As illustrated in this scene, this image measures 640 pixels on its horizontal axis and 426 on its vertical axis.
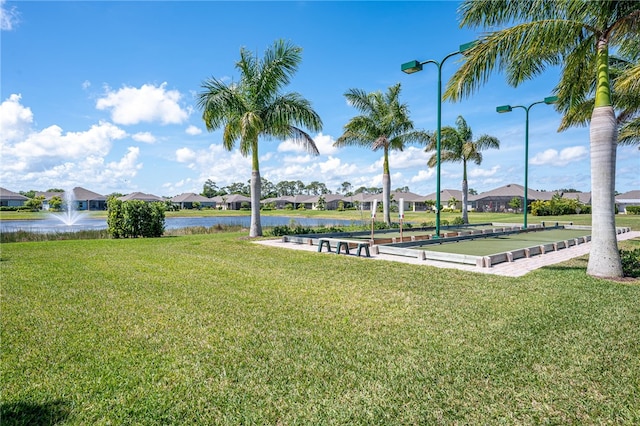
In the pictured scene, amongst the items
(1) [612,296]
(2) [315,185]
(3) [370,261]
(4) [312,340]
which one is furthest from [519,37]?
(2) [315,185]

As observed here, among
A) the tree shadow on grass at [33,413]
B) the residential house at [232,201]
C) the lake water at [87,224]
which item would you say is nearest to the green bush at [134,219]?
the lake water at [87,224]

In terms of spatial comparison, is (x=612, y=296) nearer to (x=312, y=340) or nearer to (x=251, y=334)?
(x=312, y=340)

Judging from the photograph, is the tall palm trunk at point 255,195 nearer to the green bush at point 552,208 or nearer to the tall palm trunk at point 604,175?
the tall palm trunk at point 604,175

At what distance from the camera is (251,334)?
183 inches

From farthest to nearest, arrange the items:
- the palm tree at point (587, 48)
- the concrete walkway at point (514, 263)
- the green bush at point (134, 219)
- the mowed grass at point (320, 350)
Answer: the green bush at point (134, 219)
the concrete walkway at point (514, 263)
the palm tree at point (587, 48)
the mowed grass at point (320, 350)

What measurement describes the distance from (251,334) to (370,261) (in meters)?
5.83

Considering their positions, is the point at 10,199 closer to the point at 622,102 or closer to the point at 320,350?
the point at 320,350

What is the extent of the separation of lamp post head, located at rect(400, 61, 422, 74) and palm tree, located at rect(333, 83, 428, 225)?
8.34 metres

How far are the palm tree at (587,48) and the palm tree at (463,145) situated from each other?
18522 mm

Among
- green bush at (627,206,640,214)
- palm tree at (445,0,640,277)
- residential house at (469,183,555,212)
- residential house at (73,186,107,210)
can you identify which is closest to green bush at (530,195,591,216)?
green bush at (627,206,640,214)

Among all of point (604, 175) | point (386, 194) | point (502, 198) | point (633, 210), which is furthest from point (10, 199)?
point (633, 210)

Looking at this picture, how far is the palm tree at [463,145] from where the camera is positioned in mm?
27312

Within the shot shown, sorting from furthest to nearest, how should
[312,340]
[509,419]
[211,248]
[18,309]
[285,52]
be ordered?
[285,52] → [211,248] → [18,309] → [312,340] → [509,419]

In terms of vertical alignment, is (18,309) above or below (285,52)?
below
